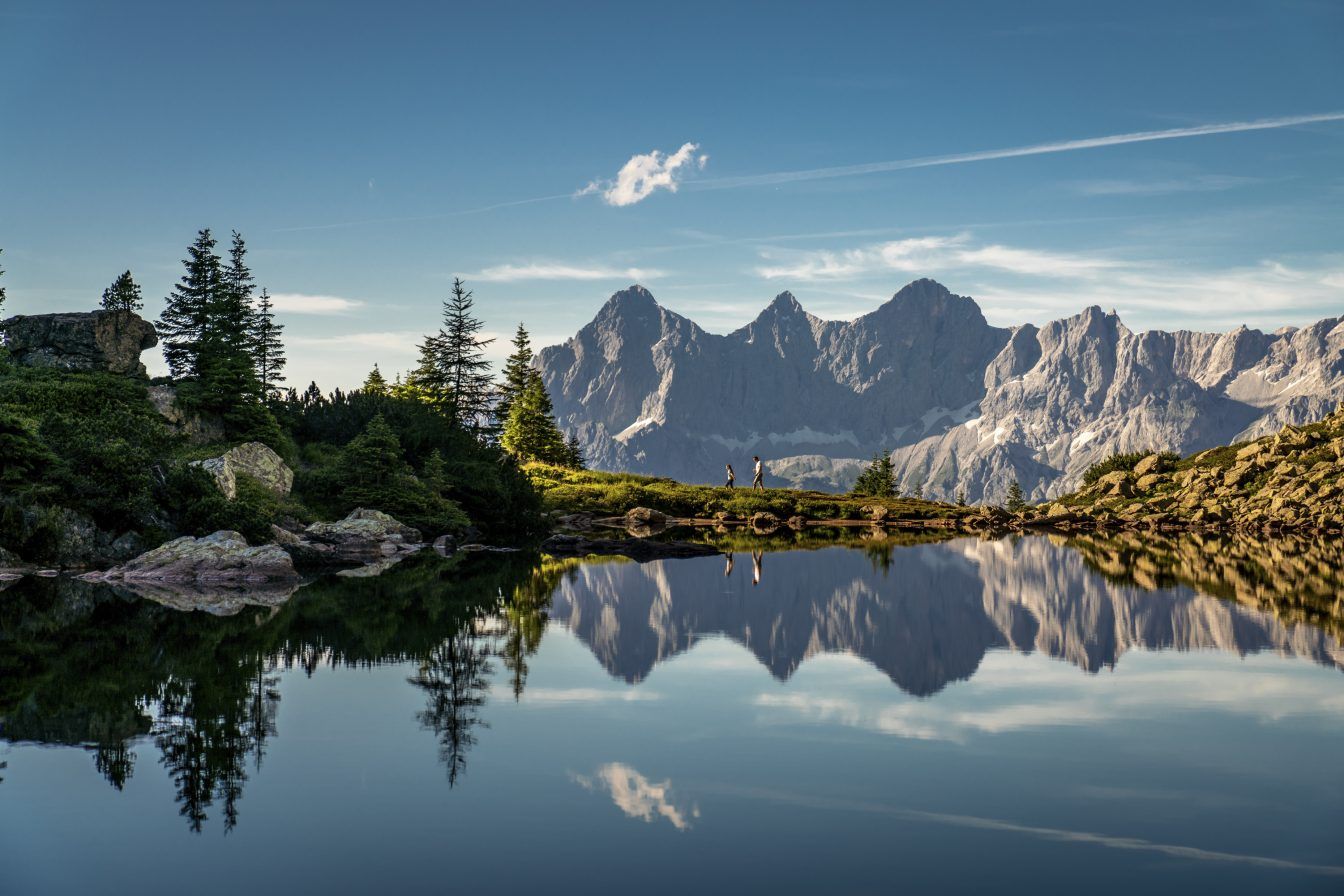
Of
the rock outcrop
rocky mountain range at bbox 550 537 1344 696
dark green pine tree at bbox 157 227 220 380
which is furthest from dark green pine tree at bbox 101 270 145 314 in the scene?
the rock outcrop

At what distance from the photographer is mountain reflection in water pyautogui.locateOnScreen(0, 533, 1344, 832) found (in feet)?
53.0

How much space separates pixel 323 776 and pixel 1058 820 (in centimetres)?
915

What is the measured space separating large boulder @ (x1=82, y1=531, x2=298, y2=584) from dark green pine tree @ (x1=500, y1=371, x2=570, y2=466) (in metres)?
73.2

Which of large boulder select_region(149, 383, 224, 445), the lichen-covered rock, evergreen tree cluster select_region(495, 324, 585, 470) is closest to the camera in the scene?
large boulder select_region(149, 383, 224, 445)

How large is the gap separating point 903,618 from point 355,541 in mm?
29545

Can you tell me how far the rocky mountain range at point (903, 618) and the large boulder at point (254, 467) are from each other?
16.9 meters

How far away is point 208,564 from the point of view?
39.5 m

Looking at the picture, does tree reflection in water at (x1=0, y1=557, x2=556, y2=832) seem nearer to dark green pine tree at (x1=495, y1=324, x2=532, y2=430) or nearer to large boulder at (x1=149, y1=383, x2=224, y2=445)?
large boulder at (x1=149, y1=383, x2=224, y2=445)

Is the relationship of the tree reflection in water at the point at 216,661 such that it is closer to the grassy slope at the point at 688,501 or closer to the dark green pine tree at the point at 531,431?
the grassy slope at the point at 688,501

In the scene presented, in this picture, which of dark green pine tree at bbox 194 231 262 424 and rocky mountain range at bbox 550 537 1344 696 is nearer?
rocky mountain range at bbox 550 537 1344 696

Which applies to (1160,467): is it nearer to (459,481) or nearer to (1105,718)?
(459,481)

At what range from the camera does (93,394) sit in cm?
5028

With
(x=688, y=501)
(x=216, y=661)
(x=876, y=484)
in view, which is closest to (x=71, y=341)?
(x=216, y=661)

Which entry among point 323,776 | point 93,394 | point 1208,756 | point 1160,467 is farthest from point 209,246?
point 1160,467
